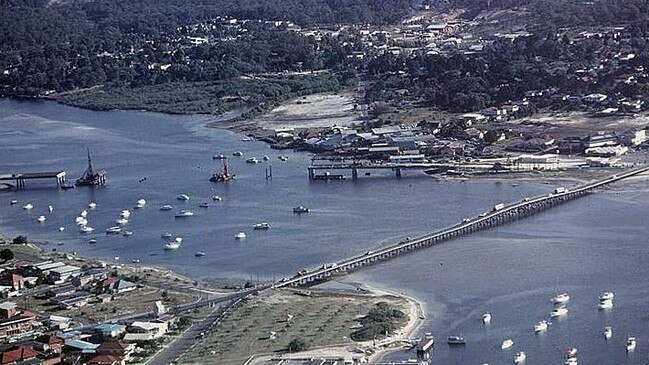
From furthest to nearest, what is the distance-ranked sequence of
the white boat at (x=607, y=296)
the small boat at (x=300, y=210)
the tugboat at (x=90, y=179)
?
the tugboat at (x=90, y=179)
the small boat at (x=300, y=210)
the white boat at (x=607, y=296)

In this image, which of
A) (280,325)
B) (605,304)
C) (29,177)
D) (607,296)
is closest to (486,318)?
(605,304)

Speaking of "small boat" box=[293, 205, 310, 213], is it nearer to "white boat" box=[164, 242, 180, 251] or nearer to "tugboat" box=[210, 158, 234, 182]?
"white boat" box=[164, 242, 180, 251]

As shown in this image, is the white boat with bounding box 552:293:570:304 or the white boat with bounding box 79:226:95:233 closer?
the white boat with bounding box 552:293:570:304

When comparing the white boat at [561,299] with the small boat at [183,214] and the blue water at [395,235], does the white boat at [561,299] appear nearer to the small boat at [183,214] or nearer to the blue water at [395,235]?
the blue water at [395,235]

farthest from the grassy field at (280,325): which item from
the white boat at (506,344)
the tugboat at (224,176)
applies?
the tugboat at (224,176)

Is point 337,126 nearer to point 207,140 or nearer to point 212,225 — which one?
point 207,140

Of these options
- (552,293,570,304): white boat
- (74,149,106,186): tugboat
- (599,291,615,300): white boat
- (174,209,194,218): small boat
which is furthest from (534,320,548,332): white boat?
(74,149,106,186): tugboat
